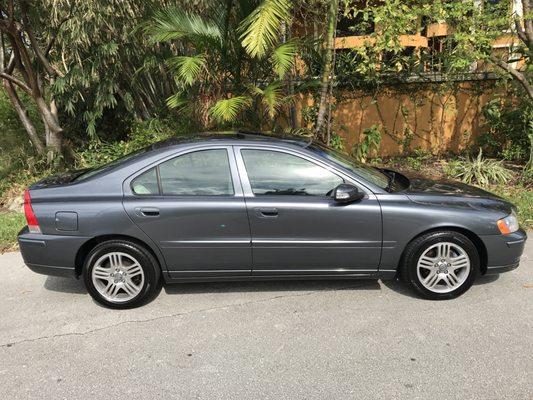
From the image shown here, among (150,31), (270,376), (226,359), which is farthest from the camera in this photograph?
(150,31)

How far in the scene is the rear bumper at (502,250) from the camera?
3824 mm

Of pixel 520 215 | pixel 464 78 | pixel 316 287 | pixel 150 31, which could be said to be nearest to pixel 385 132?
pixel 464 78

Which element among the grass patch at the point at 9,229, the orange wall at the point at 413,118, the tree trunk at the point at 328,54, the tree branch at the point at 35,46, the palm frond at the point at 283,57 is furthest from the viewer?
the orange wall at the point at 413,118

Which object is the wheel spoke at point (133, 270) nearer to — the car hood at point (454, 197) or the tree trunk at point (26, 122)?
the car hood at point (454, 197)

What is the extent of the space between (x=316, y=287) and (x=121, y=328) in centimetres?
171

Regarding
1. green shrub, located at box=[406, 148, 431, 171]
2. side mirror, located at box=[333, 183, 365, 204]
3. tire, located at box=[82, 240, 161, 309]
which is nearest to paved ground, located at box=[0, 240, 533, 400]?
tire, located at box=[82, 240, 161, 309]

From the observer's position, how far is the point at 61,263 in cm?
384

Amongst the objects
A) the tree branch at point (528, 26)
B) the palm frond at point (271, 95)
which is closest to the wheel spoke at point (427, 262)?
the palm frond at point (271, 95)

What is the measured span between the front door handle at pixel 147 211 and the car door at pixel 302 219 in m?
0.75

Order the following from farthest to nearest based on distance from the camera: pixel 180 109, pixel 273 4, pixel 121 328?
pixel 180 109 → pixel 273 4 → pixel 121 328

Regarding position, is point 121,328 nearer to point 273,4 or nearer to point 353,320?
point 353,320

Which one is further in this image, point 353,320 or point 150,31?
point 150,31

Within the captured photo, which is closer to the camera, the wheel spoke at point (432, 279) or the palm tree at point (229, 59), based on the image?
the wheel spoke at point (432, 279)

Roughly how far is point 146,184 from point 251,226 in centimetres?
94
